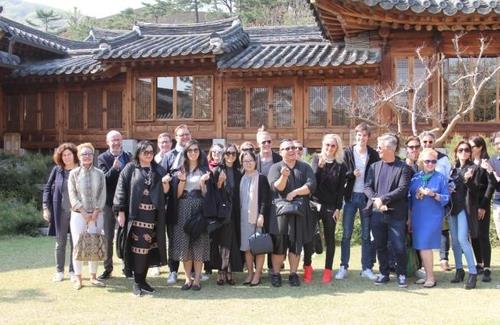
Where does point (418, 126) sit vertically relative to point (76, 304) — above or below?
above

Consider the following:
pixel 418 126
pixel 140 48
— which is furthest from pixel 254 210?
pixel 140 48

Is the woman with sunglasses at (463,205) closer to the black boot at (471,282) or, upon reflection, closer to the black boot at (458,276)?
the black boot at (458,276)

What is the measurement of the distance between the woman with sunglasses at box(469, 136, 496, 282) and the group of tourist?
0.01 metres

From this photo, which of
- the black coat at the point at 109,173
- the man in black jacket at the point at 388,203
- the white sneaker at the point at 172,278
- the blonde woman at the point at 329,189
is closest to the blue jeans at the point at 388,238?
the man in black jacket at the point at 388,203

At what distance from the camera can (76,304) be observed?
656cm

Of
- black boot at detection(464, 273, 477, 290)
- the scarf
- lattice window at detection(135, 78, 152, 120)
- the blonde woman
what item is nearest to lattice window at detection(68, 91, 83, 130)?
lattice window at detection(135, 78, 152, 120)

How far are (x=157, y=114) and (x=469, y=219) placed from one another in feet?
36.5

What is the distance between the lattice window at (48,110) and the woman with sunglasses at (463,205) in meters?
14.0

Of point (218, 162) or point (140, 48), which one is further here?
point (140, 48)

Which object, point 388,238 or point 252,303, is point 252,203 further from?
point 388,238

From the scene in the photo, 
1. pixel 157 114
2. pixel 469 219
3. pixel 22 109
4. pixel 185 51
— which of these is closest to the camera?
pixel 469 219

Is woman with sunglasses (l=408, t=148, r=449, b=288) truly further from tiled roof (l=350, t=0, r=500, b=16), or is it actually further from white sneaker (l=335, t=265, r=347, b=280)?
tiled roof (l=350, t=0, r=500, b=16)

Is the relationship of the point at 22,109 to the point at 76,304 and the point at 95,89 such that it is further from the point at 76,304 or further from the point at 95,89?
the point at 76,304

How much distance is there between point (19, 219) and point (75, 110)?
6.18 metres
